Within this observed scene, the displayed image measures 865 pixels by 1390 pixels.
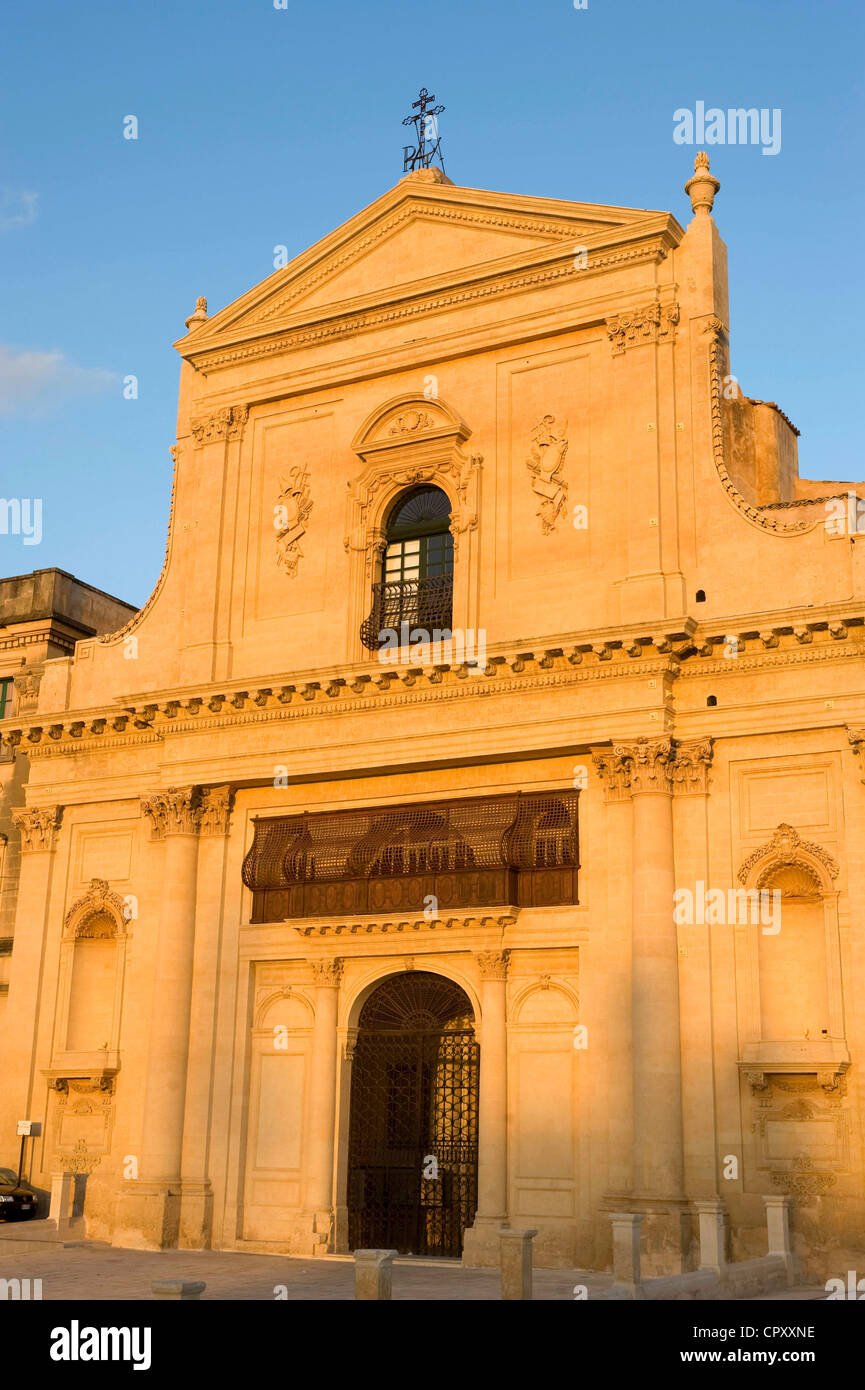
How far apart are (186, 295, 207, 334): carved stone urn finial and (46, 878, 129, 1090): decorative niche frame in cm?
1095

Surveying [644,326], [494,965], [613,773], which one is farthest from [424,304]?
[494,965]

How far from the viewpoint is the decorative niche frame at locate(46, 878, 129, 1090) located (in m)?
26.7

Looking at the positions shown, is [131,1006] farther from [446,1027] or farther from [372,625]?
[372,625]

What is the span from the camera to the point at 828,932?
2100 centimetres

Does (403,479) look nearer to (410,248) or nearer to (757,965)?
(410,248)

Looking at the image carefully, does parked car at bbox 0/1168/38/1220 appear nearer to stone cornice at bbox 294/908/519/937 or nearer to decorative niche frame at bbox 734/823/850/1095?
stone cornice at bbox 294/908/519/937

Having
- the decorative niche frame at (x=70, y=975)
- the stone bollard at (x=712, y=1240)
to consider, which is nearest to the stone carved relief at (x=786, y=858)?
the stone bollard at (x=712, y=1240)

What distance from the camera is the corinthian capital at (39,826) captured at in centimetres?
2900

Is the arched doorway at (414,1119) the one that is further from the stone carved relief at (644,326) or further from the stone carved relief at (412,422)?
the stone carved relief at (644,326)

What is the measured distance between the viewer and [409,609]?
85.3 ft

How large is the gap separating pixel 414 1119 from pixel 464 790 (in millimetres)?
5284

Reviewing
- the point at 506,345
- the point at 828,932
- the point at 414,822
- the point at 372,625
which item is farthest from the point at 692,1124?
the point at 506,345

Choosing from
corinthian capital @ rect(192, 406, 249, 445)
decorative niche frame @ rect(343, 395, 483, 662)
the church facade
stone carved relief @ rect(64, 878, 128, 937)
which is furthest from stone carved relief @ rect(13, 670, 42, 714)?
decorative niche frame @ rect(343, 395, 483, 662)
